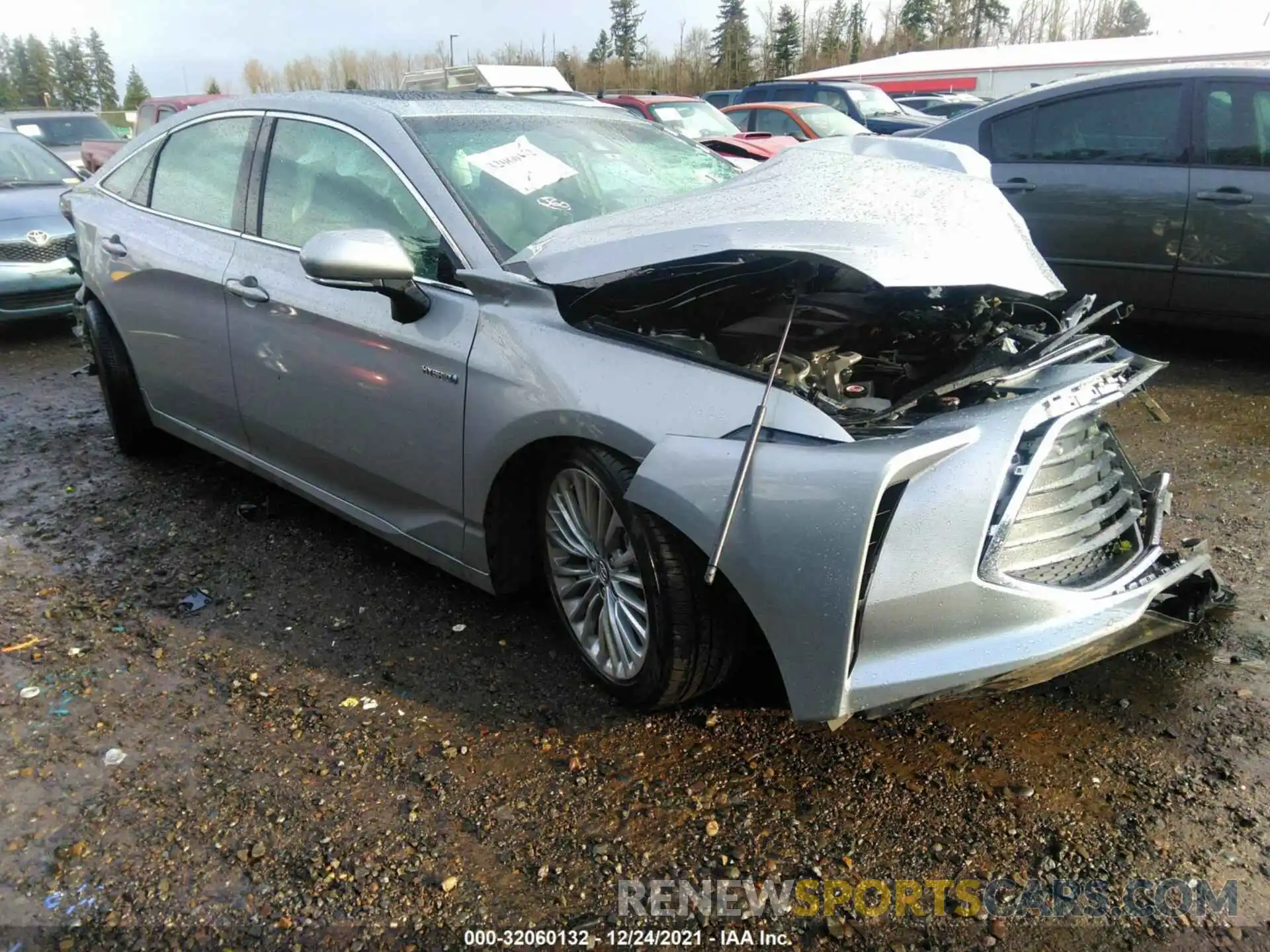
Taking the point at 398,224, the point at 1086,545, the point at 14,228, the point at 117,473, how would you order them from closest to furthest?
the point at 1086,545, the point at 398,224, the point at 117,473, the point at 14,228

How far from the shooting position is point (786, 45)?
56281 mm

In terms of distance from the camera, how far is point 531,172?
3227 millimetres

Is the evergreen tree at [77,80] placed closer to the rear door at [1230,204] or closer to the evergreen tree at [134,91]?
the evergreen tree at [134,91]

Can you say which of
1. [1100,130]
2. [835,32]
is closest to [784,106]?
[1100,130]

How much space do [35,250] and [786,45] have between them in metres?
55.7

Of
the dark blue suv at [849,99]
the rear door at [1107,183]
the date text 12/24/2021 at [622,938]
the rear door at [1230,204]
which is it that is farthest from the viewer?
the dark blue suv at [849,99]

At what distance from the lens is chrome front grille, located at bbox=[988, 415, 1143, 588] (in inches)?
85.9

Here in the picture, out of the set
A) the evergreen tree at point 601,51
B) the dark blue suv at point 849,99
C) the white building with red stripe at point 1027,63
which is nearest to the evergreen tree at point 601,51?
the evergreen tree at point 601,51

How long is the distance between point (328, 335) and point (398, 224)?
44cm

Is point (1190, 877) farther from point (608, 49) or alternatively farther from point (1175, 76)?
point (608, 49)

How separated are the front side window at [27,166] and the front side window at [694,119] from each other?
604 cm

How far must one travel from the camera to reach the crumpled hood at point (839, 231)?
7.50ft

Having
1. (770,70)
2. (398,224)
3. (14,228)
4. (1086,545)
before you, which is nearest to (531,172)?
(398,224)

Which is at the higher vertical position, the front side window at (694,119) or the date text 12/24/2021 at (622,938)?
the front side window at (694,119)
